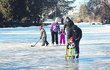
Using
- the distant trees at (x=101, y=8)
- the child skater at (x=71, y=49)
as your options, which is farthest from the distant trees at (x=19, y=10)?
the child skater at (x=71, y=49)

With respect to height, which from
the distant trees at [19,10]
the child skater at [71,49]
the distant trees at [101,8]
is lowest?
the distant trees at [101,8]

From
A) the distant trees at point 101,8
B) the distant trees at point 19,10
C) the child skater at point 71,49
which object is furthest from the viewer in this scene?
the distant trees at point 101,8

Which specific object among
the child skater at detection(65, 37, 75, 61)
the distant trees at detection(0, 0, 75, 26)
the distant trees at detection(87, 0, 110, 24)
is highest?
the child skater at detection(65, 37, 75, 61)

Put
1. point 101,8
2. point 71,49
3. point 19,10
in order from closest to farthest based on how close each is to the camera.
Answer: point 71,49 → point 19,10 → point 101,8

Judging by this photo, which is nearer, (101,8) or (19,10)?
(19,10)

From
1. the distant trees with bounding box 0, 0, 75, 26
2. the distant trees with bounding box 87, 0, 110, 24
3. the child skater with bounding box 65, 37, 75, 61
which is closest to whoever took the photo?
the child skater with bounding box 65, 37, 75, 61

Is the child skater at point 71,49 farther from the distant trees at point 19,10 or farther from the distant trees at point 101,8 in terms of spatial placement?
the distant trees at point 101,8

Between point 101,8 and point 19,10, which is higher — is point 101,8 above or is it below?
below

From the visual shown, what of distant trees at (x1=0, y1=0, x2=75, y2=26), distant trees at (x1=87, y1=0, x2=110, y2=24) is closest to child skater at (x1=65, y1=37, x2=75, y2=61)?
distant trees at (x1=0, y1=0, x2=75, y2=26)

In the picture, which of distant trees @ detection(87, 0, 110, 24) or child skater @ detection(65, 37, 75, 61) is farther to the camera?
distant trees @ detection(87, 0, 110, 24)

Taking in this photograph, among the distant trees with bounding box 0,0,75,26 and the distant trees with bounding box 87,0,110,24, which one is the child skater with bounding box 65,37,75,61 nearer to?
the distant trees with bounding box 0,0,75,26

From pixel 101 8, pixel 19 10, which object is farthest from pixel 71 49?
pixel 101 8

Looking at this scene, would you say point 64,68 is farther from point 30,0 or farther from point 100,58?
point 30,0

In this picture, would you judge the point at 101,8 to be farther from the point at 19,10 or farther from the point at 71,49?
the point at 71,49
